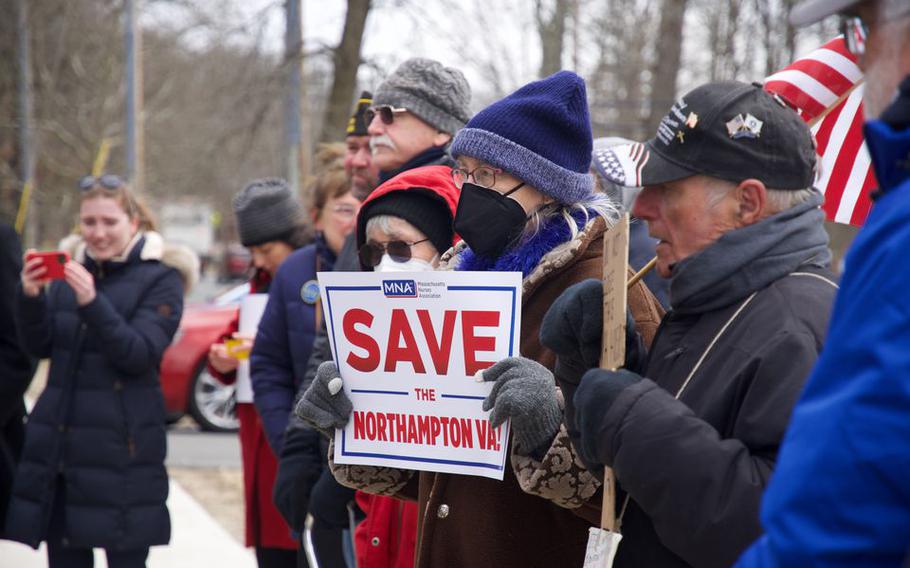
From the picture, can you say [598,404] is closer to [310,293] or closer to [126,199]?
[310,293]

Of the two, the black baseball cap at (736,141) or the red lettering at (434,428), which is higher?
the black baseball cap at (736,141)

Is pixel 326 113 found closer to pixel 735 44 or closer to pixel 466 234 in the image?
pixel 735 44

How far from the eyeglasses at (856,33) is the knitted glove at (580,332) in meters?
0.83

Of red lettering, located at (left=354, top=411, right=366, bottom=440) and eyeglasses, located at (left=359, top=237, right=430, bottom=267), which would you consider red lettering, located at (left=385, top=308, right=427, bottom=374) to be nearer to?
red lettering, located at (left=354, top=411, right=366, bottom=440)

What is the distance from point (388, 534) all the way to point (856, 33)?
84.7 inches

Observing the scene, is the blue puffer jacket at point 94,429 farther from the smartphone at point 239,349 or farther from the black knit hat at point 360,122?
the black knit hat at point 360,122

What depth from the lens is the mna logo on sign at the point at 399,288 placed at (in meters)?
2.71

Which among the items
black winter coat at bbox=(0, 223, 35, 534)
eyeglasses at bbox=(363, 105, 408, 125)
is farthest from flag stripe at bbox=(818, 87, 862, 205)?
black winter coat at bbox=(0, 223, 35, 534)

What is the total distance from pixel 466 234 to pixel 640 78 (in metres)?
15.3

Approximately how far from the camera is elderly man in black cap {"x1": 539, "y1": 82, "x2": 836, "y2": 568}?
189 centimetres

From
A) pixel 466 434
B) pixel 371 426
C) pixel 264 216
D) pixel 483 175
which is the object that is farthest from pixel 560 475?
pixel 264 216

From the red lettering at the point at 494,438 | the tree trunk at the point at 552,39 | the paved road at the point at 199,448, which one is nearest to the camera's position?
the red lettering at the point at 494,438

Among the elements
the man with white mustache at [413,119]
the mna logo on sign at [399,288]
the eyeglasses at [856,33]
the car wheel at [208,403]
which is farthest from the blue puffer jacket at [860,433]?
the car wheel at [208,403]

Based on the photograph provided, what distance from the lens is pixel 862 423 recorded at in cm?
129
